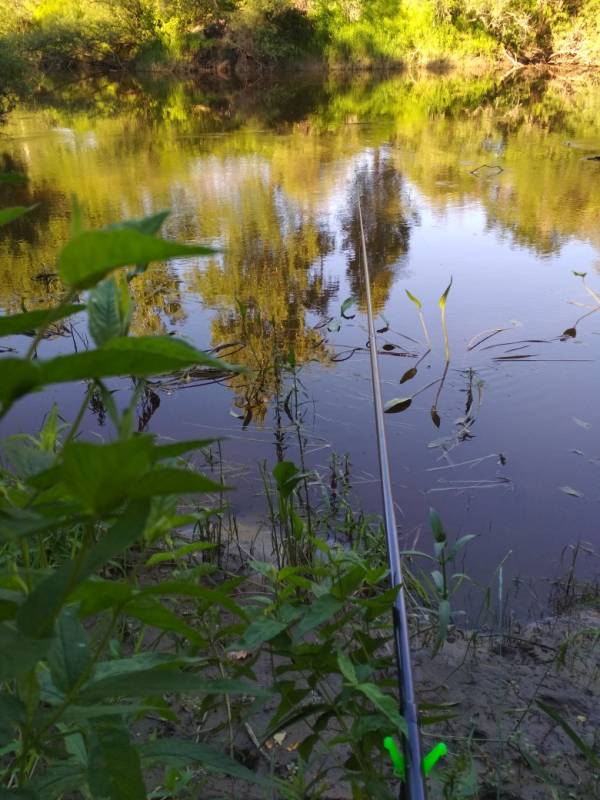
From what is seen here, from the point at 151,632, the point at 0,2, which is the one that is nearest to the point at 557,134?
the point at 151,632

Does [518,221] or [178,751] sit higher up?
[178,751]

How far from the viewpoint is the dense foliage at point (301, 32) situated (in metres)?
19.1

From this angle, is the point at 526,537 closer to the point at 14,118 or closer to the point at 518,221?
the point at 518,221

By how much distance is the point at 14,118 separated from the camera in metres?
14.1

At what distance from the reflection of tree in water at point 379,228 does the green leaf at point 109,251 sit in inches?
175

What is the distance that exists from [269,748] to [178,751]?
35.5 inches

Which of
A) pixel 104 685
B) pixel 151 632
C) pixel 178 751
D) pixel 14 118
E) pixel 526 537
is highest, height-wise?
pixel 14 118

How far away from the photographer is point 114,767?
52cm

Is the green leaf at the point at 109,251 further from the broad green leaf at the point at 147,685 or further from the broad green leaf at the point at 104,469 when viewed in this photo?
the broad green leaf at the point at 147,685

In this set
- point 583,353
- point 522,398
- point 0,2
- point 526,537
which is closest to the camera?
point 526,537

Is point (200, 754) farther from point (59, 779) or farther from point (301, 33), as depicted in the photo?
point (301, 33)

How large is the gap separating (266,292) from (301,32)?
21965mm

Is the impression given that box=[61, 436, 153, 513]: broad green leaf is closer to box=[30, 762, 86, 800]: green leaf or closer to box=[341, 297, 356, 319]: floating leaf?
box=[30, 762, 86, 800]: green leaf

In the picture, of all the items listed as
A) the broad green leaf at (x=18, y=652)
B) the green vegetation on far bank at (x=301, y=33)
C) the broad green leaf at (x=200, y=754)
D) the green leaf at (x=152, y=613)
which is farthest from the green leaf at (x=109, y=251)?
the green vegetation on far bank at (x=301, y=33)
